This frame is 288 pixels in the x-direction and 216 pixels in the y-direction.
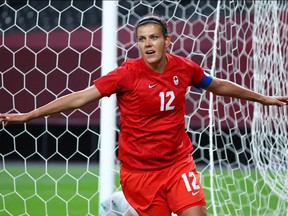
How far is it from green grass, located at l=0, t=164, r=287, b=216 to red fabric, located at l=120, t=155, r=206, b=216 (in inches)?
43.3

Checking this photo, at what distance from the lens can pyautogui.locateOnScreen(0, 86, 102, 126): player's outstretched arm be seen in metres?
3.02

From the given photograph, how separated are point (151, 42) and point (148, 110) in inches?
12.1

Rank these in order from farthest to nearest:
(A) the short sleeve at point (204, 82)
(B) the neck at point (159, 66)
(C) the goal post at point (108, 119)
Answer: (C) the goal post at point (108, 119)
(A) the short sleeve at point (204, 82)
(B) the neck at point (159, 66)

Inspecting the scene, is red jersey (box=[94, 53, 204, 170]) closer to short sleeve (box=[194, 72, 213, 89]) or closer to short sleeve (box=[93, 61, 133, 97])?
short sleeve (box=[93, 61, 133, 97])

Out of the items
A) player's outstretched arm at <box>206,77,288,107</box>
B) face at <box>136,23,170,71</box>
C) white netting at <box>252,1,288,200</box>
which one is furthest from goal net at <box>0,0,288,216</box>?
face at <box>136,23,170,71</box>

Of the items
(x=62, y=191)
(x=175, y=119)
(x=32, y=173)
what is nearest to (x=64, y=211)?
(x=62, y=191)

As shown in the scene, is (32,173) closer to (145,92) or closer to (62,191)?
(62,191)

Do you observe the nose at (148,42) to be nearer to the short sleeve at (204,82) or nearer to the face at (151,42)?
the face at (151,42)

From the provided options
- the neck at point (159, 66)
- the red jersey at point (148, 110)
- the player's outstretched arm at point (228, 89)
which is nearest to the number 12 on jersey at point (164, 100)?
the red jersey at point (148, 110)

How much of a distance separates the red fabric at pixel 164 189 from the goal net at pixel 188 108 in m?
0.45

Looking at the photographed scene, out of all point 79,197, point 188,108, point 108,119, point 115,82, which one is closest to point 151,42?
point 115,82

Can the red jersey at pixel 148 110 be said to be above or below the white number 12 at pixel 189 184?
above

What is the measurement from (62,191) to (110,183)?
2.50m

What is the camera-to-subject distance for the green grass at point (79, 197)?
4.76 metres
